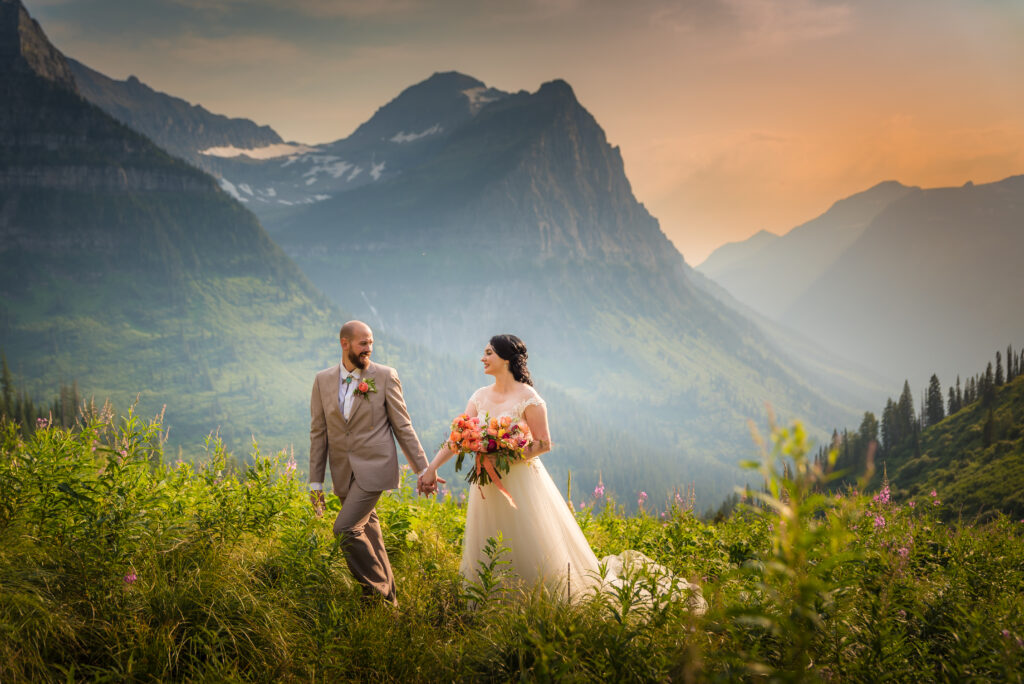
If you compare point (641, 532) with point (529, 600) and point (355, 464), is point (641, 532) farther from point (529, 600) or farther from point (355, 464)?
point (355, 464)

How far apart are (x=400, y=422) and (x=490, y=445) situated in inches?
36.3

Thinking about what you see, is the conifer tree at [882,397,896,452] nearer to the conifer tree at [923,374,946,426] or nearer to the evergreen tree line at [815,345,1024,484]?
the evergreen tree line at [815,345,1024,484]

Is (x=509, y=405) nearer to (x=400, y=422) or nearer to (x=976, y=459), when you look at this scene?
(x=400, y=422)

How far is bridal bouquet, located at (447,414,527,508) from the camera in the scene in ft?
18.7

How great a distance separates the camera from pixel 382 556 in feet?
18.9

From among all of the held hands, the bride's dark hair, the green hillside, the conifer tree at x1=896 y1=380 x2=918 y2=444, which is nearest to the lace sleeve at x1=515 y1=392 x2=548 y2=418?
the bride's dark hair

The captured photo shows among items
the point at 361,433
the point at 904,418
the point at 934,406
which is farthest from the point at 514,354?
the point at 904,418

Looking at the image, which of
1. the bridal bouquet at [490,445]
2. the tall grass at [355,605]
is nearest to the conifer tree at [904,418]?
the tall grass at [355,605]

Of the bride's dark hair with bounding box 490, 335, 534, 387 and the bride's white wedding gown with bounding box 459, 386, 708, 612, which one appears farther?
the bride's dark hair with bounding box 490, 335, 534, 387

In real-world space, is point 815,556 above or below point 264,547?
above

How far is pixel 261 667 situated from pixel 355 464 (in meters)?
1.87

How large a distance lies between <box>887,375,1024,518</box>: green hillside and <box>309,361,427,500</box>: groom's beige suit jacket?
35.0 m

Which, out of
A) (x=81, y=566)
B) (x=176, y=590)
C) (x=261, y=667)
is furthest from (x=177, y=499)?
(x=261, y=667)

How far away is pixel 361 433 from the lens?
229 inches
